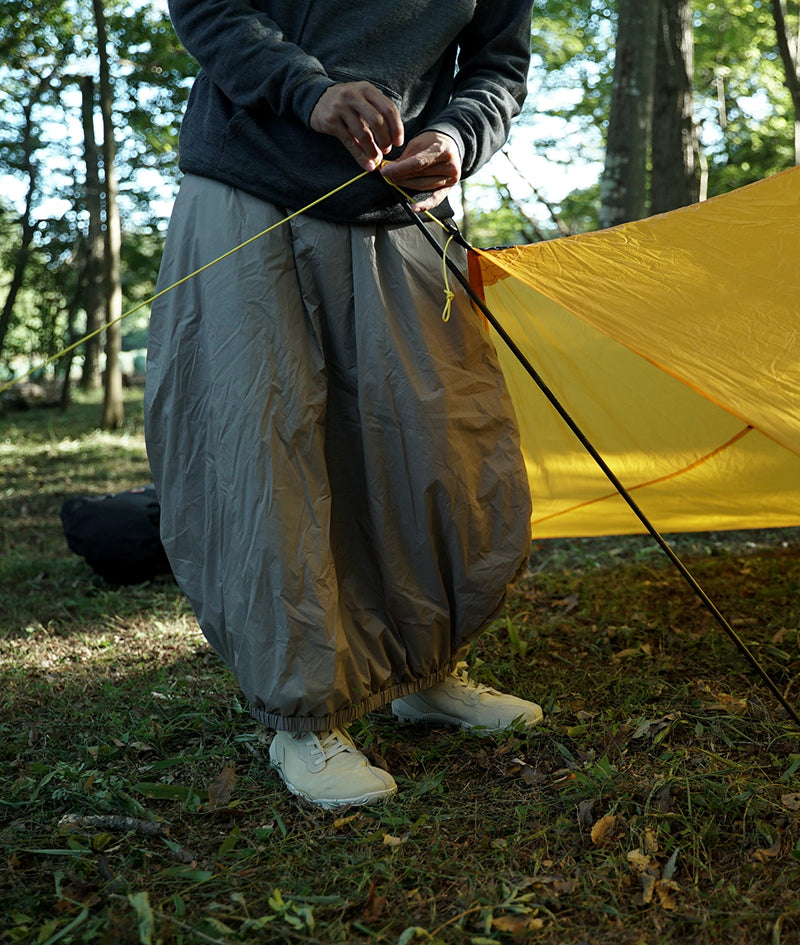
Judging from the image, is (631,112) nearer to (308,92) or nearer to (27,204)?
(308,92)

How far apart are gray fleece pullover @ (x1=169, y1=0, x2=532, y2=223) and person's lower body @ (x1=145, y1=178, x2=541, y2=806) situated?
0.20 ft

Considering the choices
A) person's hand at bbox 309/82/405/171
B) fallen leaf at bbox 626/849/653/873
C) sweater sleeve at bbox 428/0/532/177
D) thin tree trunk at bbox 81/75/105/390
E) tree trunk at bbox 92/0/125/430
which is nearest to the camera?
fallen leaf at bbox 626/849/653/873

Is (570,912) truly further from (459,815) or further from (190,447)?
(190,447)

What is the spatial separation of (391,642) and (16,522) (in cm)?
371

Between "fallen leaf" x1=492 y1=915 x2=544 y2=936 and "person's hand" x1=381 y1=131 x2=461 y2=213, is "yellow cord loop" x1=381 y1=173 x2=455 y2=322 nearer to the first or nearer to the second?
"person's hand" x1=381 y1=131 x2=461 y2=213

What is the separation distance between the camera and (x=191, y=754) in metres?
2.00

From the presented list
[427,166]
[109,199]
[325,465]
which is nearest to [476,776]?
[325,465]

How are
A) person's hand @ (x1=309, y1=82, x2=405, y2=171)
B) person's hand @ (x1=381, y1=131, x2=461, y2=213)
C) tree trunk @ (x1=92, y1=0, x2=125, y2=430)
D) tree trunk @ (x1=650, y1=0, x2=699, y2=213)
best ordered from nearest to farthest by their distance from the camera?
person's hand @ (x1=309, y1=82, x2=405, y2=171)
person's hand @ (x1=381, y1=131, x2=461, y2=213)
tree trunk @ (x1=650, y1=0, x2=699, y2=213)
tree trunk @ (x1=92, y1=0, x2=125, y2=430)

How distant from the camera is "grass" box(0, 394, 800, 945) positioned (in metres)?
1.37

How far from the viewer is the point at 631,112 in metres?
4.53

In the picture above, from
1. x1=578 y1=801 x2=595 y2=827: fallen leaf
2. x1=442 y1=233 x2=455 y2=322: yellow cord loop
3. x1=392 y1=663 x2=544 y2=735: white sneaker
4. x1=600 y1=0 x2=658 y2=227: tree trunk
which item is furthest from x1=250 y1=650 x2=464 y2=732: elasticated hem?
x1=600 y1=0 x2=658 y2=227: tree trunk

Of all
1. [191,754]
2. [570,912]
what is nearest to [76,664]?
[191,754]

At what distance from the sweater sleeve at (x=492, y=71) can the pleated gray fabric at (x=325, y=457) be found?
26cm

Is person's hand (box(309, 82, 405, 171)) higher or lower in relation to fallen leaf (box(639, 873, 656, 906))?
higher
